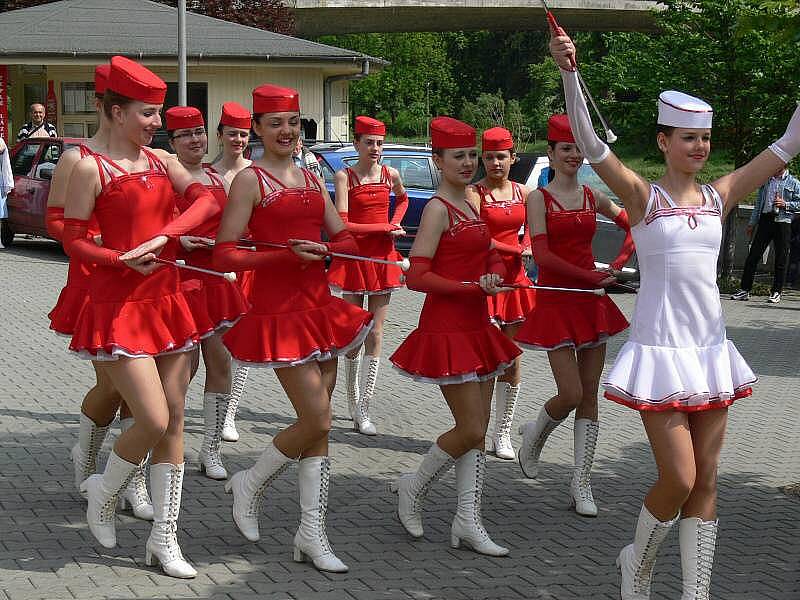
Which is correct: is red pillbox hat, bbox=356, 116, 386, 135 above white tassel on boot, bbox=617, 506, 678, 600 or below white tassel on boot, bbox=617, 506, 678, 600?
above

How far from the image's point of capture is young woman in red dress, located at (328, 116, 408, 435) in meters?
9.56

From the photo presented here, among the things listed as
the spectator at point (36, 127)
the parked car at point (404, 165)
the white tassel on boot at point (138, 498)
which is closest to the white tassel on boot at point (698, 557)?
the white tassel on boot at point (138, 498)

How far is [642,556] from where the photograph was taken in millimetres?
5605

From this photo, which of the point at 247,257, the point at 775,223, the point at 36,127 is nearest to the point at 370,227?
the point at 247,257

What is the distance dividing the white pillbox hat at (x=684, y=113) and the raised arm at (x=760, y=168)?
0.27m

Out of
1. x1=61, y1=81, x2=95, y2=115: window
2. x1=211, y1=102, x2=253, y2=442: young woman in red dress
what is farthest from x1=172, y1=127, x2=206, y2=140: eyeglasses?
x1=61, y1=81, x2=95, y2=115: window

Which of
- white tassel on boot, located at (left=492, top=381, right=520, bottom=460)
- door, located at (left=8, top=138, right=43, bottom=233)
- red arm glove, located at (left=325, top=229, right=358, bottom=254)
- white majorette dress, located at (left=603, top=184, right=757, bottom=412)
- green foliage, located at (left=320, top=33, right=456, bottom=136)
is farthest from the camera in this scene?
green foliage, located at (left=320, top=33, right=456, bottom=136)

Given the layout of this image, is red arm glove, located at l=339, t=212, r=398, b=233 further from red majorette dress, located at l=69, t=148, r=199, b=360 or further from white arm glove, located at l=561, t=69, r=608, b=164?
white arm glove, located at l=561, t=69, r=608, b=164

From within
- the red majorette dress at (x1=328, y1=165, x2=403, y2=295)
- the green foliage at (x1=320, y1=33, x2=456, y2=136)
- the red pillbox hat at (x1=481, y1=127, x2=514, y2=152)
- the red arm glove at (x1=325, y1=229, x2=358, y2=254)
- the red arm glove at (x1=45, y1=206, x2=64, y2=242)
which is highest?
the red pillbox hat at (x1=481, y1=127, x2=514, y2=152)

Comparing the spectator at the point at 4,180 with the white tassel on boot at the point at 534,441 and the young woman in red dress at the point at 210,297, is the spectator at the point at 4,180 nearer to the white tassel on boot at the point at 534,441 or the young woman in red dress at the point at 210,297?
the young woman in red dress at the point at 210,297

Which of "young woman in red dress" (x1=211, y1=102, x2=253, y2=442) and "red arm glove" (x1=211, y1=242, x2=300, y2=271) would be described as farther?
"young woman in red dress" (x1=211, y1=102, x2=253, y2=442)

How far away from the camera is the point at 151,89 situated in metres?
6.01

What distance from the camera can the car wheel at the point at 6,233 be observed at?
21531 mm

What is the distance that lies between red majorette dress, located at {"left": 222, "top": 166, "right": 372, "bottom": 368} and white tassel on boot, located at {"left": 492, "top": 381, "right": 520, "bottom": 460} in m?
2.44
